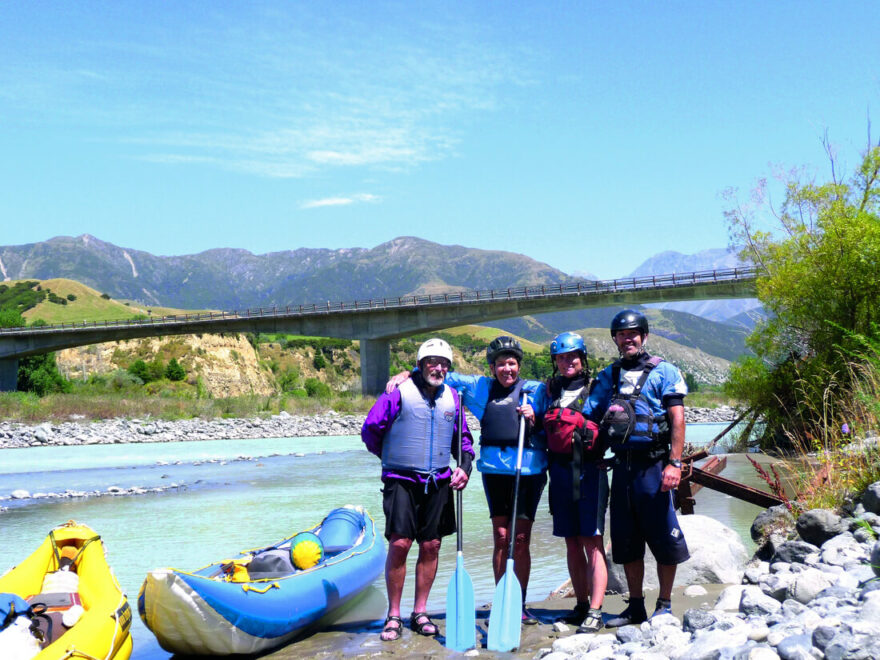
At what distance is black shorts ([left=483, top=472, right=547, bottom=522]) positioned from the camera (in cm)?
549

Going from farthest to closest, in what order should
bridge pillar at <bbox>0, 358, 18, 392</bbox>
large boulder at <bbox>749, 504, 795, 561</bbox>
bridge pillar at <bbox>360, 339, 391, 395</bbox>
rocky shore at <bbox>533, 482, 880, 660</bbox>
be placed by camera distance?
bridge pillar at <bbox>0, 358, 18, 392</bbox>, bridge pillar at <bbox>360, 339, 391, 395</bbox>, large boulder at <bbox>749, 504, 795, 561</bbox>, rocky shore at <bbox>533, 482, 880, 660</bbox>

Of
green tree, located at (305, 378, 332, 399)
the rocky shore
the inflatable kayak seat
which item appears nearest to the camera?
the rocky shore

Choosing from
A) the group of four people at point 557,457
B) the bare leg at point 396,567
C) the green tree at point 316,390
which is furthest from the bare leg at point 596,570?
the green tree at point 316,390

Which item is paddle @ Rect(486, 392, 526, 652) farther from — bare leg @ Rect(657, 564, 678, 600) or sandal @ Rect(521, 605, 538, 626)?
bare leg @ Rect(657, 564, 678, 600)

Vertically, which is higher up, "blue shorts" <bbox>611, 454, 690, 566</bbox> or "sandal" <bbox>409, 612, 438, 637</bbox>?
"blue shorts" <bbox>611, 454, 690, 566</bbox>

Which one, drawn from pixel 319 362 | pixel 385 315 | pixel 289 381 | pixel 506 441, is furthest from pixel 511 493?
pixel 319 362

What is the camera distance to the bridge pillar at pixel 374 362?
167 ft

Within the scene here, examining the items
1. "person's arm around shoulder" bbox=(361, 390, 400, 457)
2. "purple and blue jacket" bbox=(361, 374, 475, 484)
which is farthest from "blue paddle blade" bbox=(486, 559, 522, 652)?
"person's arm around shoulder" bbox=(361, 390, 400, 457)

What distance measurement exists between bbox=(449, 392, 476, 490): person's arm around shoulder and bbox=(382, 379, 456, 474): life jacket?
10 cm

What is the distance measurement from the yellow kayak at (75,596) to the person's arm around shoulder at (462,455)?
2.33 m

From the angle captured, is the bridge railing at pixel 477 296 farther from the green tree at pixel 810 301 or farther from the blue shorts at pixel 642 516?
the blue shorts at pixel 642 516

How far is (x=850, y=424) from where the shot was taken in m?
8.04

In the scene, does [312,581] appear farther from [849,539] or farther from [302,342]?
[302,342]

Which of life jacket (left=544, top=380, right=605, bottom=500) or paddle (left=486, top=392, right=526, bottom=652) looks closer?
paddle (left=486, top=392, right=526, bottom=652)
